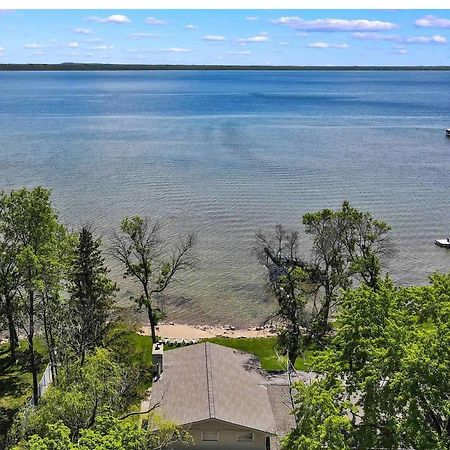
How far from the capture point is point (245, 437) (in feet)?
69.2

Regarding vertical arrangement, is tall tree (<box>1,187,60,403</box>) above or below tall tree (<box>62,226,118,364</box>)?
above

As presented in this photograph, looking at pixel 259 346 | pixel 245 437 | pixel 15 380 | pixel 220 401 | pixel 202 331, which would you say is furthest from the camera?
pixel 202 331

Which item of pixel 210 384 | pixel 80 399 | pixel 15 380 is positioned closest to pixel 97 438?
pixel 80 399

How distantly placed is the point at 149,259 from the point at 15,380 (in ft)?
31.7

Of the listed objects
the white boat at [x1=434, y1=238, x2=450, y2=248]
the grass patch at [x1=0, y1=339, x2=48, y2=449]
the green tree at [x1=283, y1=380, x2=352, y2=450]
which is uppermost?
the green tree at [x1=283, y1=380, x2=352, y2=450]

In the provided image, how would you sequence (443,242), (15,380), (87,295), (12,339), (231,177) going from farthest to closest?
(231,177) < (443,242) < (12,339) < (87,295) < (15,380)

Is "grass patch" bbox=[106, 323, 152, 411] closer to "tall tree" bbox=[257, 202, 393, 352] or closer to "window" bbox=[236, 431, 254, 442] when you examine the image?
"window" bbox=[236, 431, 254, 442]

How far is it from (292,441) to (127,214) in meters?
37.8

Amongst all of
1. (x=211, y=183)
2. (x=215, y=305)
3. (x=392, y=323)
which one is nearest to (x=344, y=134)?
(x=211, y=183)

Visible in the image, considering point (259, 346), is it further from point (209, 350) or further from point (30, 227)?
point (30, 227)

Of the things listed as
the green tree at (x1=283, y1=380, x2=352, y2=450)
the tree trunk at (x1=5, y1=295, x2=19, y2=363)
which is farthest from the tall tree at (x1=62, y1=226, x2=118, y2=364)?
the green tree at (x1=283, y1=380, x2=352, y2=450)

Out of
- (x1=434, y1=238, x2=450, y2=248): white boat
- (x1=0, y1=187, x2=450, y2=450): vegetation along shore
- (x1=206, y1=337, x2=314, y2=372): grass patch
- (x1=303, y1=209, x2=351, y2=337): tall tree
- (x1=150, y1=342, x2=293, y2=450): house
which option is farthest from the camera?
(x1=434, y1=238, x2=450, y2=248): white boat

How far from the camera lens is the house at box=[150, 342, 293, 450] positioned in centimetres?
2064

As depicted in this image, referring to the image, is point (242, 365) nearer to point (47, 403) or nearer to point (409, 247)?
point (47, 403)
